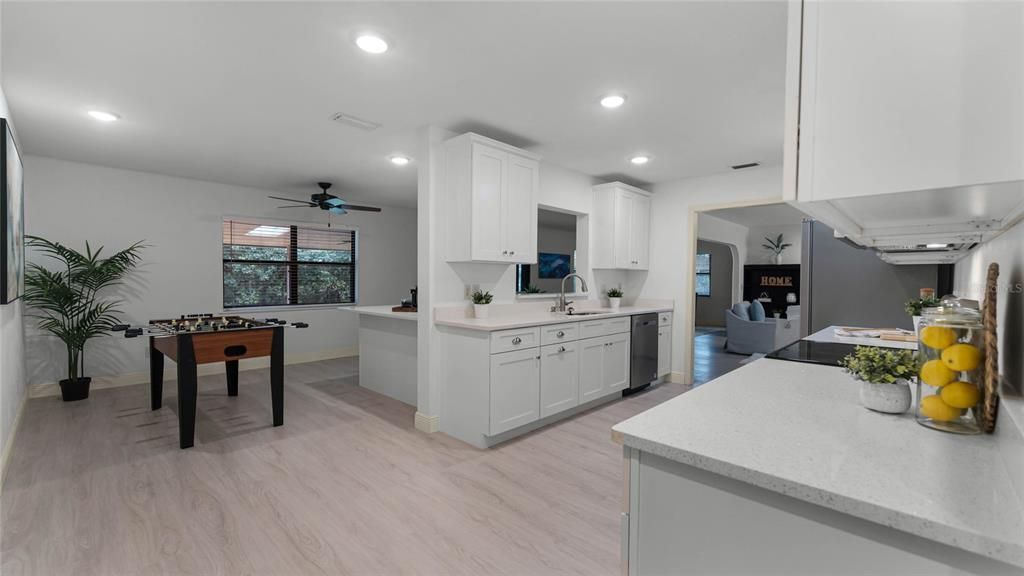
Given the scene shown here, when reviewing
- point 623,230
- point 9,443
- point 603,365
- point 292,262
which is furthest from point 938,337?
point 292,262

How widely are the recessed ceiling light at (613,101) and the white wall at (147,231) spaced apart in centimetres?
486

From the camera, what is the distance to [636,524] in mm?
996

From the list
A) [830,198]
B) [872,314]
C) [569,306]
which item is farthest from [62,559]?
[872,314]

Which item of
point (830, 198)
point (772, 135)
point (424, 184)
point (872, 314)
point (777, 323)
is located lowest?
point (777, 323)

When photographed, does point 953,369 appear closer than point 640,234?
Yes

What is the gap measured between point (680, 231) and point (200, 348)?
4.73 metres

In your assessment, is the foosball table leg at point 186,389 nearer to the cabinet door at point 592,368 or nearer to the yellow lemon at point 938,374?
the cabinet door at point 592,368

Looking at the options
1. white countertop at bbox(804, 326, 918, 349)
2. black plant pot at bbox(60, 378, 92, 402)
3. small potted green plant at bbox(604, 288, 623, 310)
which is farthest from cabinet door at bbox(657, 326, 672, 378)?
black plant pot at bbox(60, 378, 92, 402)

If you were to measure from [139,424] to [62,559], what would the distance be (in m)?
1.96

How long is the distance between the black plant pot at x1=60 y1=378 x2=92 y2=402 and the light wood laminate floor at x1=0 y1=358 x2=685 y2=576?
1.23ft

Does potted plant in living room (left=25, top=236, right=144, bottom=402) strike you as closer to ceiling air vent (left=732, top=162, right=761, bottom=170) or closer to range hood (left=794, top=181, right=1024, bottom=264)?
range hood (left=794, top=181, right=1024, bottom=264)

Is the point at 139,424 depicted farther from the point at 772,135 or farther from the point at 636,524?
the point at 772,135

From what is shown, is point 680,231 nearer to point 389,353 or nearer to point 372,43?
point 389,353

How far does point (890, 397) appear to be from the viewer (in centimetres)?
111
